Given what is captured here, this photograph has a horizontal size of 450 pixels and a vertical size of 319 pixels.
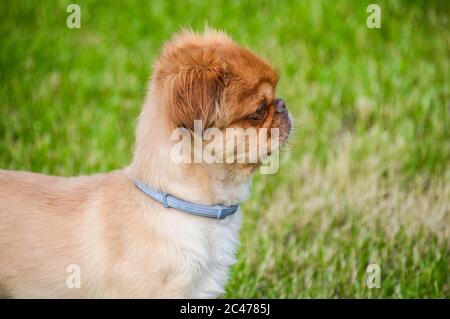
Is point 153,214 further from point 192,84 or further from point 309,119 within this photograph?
point 309,119

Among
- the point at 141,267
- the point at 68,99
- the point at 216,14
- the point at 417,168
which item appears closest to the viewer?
the point at 141,267

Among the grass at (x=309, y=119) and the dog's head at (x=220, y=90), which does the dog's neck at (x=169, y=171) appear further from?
the grass at (x=309, y=119)

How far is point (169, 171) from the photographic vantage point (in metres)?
2.88

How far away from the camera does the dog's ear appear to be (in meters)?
2.75

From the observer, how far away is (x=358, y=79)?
5582 millimetres

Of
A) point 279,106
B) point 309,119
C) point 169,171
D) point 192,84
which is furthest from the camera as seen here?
point 309,119

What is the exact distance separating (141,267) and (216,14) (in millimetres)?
4089

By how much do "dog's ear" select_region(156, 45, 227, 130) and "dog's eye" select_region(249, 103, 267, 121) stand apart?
0.18m

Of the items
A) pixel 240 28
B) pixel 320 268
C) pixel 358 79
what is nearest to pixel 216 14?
pixel 240 28

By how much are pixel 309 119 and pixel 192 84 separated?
252 cm

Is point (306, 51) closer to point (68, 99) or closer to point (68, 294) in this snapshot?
point (68, 99)

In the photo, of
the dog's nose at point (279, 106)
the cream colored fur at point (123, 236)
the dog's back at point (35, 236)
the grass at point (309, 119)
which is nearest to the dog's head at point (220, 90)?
the dog's nose at point (279, 106)

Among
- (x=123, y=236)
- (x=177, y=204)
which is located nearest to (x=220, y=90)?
(x=177, y=204)

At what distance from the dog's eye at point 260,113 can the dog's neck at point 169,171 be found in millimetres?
241
